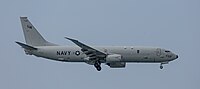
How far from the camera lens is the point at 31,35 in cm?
7581

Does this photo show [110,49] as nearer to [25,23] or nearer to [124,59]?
[124,59]

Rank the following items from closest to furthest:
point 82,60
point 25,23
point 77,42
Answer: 1. point 77,42
2. point 82,60
3. point 25,23

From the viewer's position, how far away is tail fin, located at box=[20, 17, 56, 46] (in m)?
75.1

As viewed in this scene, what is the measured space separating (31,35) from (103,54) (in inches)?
493

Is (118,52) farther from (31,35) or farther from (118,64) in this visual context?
(31,35)

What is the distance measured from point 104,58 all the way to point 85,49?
3.08 meters

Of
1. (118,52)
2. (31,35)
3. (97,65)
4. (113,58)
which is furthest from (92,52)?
(31,35)

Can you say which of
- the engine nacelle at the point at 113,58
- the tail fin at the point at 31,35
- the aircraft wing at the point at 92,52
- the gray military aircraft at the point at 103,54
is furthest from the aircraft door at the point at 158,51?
the tail fin at the point at 31,35

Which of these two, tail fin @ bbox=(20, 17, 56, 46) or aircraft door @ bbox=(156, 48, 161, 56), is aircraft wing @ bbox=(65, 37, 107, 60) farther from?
tail fin @ bbox=(20, 17, 56, 46)

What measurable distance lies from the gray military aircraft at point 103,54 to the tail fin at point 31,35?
1187 mm

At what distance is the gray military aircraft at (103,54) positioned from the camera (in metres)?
69.6

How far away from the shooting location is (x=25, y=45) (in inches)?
2749

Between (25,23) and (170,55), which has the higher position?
(25,23)

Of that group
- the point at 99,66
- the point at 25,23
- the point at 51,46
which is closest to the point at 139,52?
the point at 99,66
